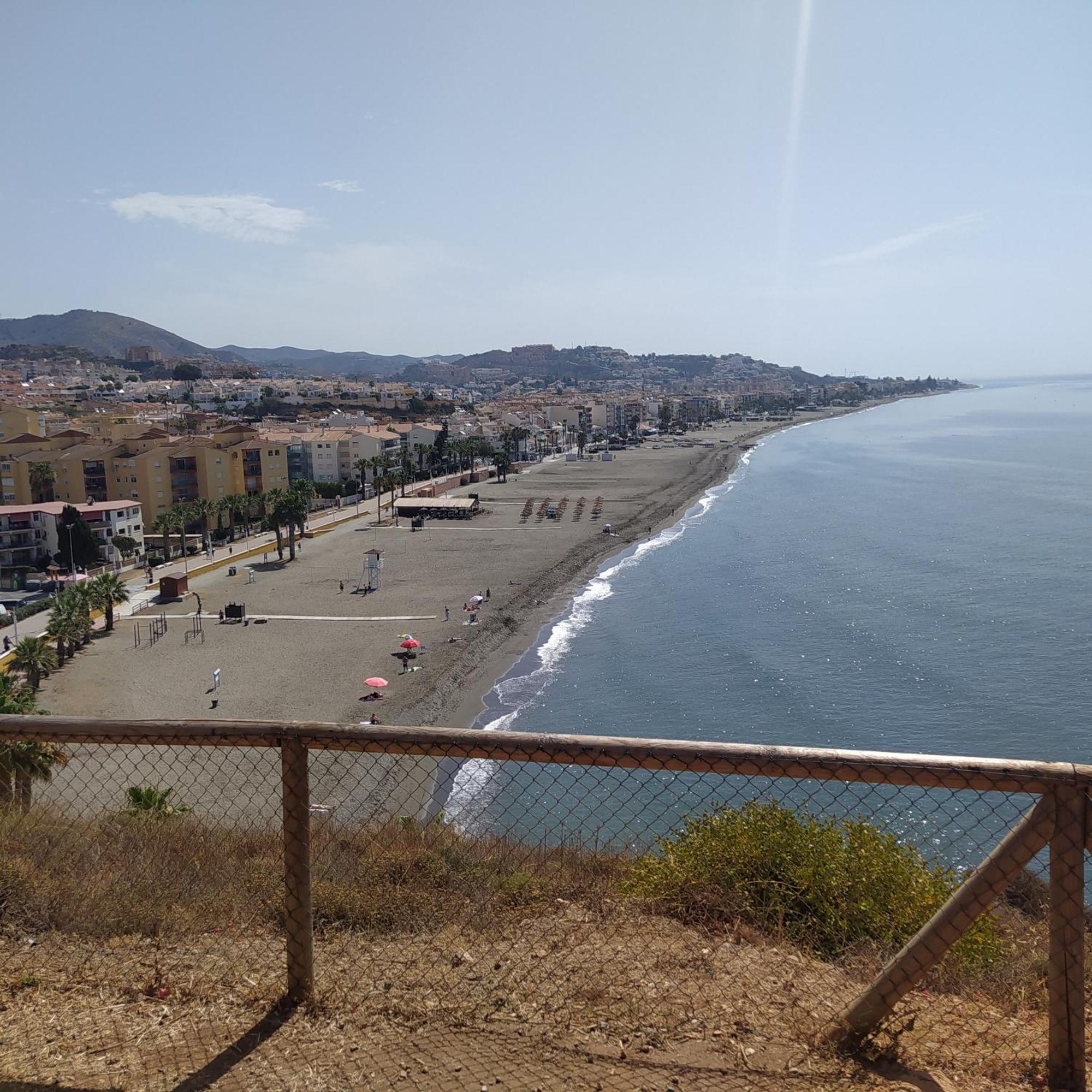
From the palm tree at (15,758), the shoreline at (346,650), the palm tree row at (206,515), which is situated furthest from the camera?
the palm tree row at (206,515)

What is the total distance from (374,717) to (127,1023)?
1590 cm

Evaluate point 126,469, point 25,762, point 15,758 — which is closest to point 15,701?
point 25,762

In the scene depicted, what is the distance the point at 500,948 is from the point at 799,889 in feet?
5.14

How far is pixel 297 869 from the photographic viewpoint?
9.21ft

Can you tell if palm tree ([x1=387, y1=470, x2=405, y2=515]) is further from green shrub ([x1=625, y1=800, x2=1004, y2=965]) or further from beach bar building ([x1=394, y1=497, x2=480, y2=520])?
green shrub ([x1=625, y1=800, x2=1004, y2=965])

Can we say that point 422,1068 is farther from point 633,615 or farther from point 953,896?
point 633,615

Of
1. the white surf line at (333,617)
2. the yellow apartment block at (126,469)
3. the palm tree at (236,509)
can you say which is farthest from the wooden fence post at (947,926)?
the yellow apartment block at (126,469)

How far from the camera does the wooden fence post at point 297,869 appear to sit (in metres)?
2.77

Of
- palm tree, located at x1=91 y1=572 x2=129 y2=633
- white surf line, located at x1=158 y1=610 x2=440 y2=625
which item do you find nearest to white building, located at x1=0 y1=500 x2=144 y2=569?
palm tree, located at x1=91 y1=572 x2=129 y2=633

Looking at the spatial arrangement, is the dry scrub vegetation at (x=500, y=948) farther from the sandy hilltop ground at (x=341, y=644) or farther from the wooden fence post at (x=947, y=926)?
the sandy hilltop ground at (x=341, y=644)

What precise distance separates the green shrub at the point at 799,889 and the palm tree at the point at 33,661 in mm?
20433

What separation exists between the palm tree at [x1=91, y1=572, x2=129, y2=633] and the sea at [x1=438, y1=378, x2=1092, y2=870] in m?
12.9

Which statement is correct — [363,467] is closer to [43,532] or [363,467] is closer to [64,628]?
[43,532]

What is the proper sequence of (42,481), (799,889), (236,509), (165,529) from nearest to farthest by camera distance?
(799,889), (165,529), (42,481), (236,509)
